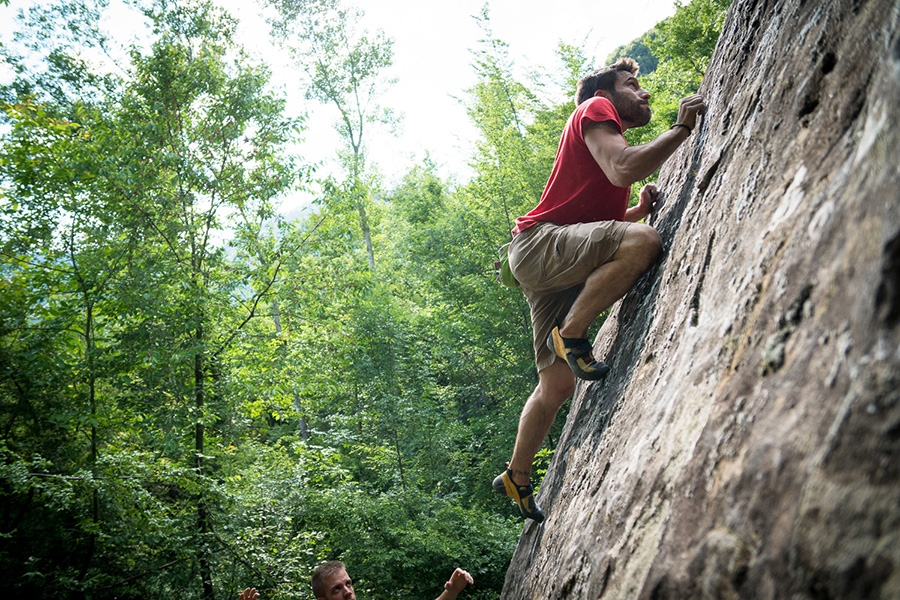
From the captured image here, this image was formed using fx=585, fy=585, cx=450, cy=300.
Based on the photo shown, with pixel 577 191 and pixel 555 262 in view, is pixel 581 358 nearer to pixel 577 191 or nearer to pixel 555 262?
pixel 555 262

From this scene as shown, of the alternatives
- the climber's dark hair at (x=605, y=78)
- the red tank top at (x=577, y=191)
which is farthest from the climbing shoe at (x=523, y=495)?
the climber's dark hair at (x=605, y=78)

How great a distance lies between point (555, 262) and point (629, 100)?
3.31 feet

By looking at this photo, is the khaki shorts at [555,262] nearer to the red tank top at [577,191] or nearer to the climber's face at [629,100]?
the red tank top at [577,191]

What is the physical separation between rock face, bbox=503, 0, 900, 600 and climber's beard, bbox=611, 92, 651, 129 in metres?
0.59

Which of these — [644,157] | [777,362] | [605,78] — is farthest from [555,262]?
[777,362]

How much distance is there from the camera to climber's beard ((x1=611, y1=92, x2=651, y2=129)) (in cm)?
327

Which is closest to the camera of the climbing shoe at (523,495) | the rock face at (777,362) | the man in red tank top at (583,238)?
the rock face at (777,362)

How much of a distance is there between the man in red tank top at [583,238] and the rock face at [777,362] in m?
0.27

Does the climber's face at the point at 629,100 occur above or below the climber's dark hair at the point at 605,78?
below

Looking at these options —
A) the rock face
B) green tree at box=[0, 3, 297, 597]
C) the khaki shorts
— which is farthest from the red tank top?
green tree at box=[0, 3, 297, 597]

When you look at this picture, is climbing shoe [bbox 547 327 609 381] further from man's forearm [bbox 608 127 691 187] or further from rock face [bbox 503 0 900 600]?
man's forearm [bbox 608 127 691 187]

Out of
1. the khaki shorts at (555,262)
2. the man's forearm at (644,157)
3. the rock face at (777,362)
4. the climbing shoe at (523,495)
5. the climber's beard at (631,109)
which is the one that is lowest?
the climbing shoe at (523,495)

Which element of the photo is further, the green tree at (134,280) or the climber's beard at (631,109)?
the green tree at (134,280)

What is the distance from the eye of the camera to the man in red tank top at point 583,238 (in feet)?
9.57
